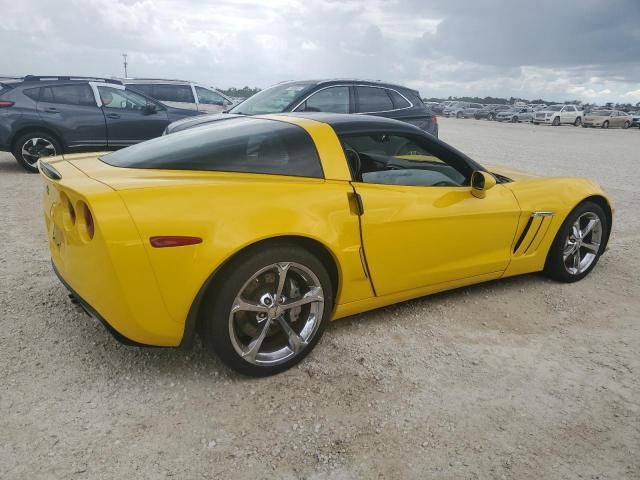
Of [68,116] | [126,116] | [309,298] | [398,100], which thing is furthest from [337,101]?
Answer: [309,298]

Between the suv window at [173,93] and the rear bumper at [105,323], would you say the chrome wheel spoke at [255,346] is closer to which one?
the rear bumper at [105,323]

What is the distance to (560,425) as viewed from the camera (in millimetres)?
2383

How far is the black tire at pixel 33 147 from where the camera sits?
812cm

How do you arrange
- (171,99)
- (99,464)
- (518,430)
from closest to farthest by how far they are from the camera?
(99,464) → (518,430) → (171,99)

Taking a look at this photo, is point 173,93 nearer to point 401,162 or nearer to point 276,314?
point 401,162

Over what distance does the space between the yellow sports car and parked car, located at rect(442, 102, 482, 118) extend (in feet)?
141

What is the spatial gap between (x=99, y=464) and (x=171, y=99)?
1006cm

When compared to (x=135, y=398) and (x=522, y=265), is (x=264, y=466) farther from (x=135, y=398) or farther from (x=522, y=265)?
(x=522, y=265)

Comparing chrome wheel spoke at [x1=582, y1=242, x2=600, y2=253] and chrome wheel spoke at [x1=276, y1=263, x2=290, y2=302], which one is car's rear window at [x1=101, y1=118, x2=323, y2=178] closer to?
chrome wheel spoke at [x1=276, y1=263, x2=290, y2=302]

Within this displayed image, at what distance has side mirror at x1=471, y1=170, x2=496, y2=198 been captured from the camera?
3225 millimetres

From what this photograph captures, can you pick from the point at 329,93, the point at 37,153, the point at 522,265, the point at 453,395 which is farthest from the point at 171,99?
the point at 453,395

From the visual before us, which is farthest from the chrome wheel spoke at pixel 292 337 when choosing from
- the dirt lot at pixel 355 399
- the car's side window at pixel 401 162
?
the car's side window at pixel 401 162

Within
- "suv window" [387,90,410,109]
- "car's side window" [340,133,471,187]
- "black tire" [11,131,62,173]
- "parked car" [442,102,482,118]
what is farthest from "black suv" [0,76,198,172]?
"parked car" [442,102,482,118]

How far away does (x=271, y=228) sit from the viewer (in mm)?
2424
